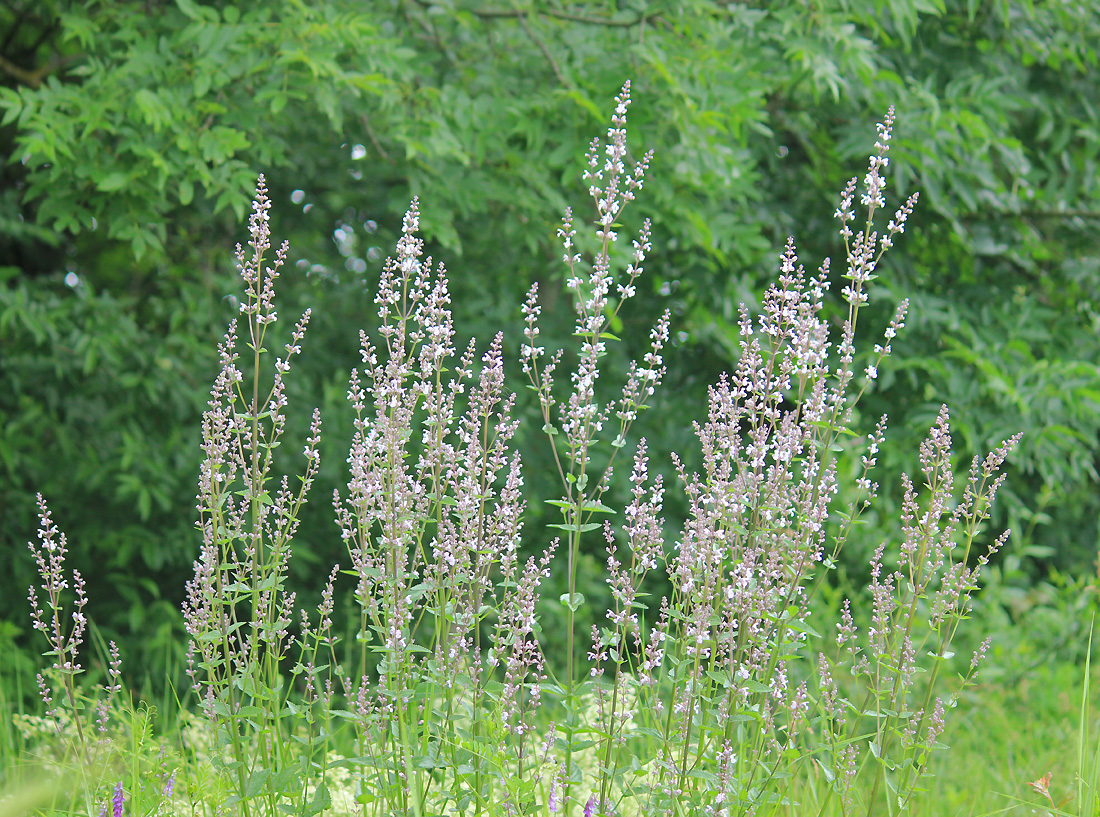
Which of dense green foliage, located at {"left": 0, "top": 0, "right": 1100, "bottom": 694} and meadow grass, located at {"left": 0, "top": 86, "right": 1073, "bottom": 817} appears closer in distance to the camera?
meadow grass, located at {"left": 0, "top": 86, "right": 1073, "bottom": 817}

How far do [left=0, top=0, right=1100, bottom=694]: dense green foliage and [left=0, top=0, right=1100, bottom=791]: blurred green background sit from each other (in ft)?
0.08

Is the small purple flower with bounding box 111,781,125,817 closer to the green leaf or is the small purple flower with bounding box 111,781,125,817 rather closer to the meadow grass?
the meadow grass

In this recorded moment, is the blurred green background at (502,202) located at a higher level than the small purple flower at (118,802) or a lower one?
higher

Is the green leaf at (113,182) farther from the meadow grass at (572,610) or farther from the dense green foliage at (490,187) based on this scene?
the meadow grass at (572,610)

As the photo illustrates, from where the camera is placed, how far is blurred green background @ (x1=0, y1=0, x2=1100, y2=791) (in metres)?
4.48

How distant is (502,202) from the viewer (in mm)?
5340

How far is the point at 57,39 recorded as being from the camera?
6.39 meters

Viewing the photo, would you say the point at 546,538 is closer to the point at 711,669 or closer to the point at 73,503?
the point at 73,503

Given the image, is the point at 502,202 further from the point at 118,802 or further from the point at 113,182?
the point at 118,802

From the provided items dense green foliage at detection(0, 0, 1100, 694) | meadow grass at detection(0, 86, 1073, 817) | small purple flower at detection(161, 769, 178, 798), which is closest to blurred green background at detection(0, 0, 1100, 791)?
dense green foliage at detection(0, 0, 1100, 694)

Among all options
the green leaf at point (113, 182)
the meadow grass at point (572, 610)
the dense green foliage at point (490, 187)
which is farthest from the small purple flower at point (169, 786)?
the green leaf at point (113, 182)

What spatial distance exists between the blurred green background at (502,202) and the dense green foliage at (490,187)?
0.08ft

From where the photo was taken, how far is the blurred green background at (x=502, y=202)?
Result: 448cm

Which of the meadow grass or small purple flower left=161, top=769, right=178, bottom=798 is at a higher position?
the meadow grass
